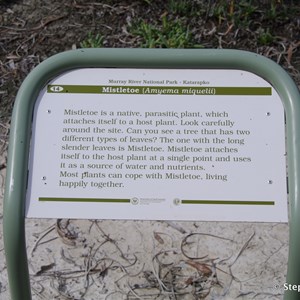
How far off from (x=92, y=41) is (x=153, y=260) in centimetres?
111

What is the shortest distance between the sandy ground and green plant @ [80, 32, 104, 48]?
2.88 feet

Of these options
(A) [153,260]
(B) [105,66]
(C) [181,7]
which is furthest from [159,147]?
(C) [181,7]

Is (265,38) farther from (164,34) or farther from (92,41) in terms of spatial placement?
(92,41)

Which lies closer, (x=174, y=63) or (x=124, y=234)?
(x=174, y=63)

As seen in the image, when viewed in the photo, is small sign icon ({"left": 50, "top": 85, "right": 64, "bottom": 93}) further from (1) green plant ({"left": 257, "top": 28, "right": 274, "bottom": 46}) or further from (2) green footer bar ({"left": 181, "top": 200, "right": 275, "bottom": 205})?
(1) green plant ({"left": 257, "top": 28, "right": 274, "bottom": 46})

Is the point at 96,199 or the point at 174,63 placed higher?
the point at 174,63

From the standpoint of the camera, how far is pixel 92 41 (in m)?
2.86

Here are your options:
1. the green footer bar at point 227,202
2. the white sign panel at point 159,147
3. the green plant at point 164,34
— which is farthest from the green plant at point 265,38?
the green footer bar at point 227,202

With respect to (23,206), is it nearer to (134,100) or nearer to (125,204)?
(125,204)

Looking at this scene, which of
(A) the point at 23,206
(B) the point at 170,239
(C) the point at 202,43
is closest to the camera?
(A) the point at 23,206

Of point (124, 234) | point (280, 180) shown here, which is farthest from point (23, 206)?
point (124, 234)

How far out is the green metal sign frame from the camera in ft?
4.73

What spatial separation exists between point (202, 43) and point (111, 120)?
4.94 ft

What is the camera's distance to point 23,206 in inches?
57.4
